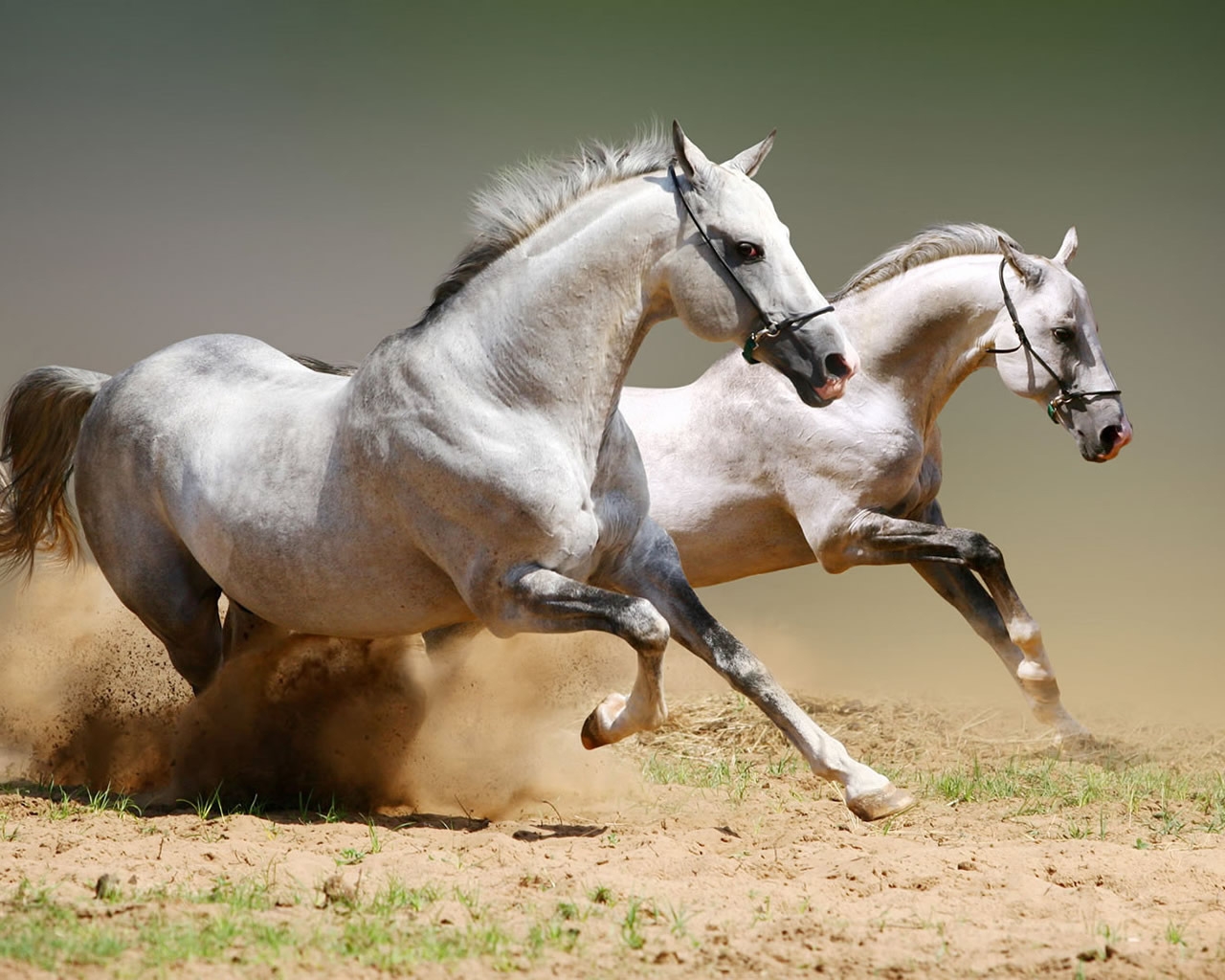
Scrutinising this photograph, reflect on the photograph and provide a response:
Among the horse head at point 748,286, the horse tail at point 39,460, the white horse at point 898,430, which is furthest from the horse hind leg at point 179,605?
the horse head at point 748,286

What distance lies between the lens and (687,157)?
377cm

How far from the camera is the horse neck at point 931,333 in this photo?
5445 millimetres

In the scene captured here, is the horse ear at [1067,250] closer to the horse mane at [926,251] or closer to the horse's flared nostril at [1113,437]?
the horse mane at [926,251]

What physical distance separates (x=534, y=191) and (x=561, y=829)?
73.2 inches

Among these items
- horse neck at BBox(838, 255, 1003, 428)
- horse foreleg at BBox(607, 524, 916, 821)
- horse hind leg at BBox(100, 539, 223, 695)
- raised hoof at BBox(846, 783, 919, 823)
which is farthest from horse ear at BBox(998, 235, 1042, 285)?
horse hind leg at BBox(100, 539, 223, 695)

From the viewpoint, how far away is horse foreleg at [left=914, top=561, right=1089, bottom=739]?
545 cm

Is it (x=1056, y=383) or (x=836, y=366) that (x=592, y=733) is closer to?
(x=836, y=366)

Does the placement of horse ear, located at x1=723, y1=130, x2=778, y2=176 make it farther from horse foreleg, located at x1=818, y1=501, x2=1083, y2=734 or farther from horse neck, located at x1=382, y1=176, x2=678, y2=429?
horse foreleg, located at x1=818, y1=501, x2=1083, y2=734

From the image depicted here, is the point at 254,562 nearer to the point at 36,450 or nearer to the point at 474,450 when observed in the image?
the point at 474,450

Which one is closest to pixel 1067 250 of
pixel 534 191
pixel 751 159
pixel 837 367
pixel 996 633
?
pixel 996 633

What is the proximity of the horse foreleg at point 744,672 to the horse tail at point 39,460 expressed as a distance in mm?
2278

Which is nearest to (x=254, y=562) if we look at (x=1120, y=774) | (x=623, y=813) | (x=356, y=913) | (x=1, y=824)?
(x=1, y=824)

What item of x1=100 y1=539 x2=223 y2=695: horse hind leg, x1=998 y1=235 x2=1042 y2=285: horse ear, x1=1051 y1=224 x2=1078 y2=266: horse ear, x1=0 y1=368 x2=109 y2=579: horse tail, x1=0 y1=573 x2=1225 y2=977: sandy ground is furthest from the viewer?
x1=1051 y1=224 x2=1078 y2=266: horse ear

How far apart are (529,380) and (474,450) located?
25 centimetres
